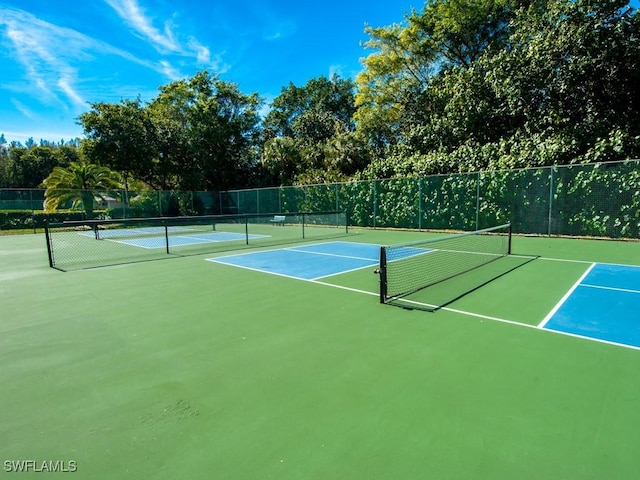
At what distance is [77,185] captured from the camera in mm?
24438

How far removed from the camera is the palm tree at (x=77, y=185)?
22.4m

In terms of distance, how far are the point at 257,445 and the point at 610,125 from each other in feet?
56.1

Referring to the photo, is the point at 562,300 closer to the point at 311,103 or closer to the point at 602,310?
the point at 602,310

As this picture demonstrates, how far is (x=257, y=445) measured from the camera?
7.80 feet

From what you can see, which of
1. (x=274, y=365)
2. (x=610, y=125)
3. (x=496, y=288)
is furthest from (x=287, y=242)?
(x=610, y=125)

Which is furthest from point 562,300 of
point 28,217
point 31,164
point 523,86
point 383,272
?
point 31,164

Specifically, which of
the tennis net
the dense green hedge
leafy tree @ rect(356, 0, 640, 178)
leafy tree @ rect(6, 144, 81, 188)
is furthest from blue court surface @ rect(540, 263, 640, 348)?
leafy tree @ rect(6, 144, 81, 188)

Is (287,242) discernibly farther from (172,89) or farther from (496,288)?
(172,89)

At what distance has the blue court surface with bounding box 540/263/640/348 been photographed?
4234 mm

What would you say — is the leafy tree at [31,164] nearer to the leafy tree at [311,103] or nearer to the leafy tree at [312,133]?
the leafy tree at [311,103]

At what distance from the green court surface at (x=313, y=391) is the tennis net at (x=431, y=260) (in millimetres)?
822

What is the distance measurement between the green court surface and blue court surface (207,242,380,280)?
240cm

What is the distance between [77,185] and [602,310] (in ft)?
94.4

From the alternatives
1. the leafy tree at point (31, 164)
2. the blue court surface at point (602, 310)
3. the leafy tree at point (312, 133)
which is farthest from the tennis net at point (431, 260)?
the leafy tree at point (31, 164)
